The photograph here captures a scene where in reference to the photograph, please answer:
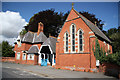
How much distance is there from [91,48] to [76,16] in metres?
6.06

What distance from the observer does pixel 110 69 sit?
12602 millimetres

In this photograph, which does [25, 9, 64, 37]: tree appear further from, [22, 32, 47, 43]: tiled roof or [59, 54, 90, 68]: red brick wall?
[59, 54, 90, 68]: red brick wall

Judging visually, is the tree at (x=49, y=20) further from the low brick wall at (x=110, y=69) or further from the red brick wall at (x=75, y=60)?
the low brick wall at (x=110, y=69)

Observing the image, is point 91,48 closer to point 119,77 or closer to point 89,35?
point 89,35

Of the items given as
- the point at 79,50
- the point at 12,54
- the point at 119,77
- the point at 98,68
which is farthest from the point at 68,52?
the point at 12,54

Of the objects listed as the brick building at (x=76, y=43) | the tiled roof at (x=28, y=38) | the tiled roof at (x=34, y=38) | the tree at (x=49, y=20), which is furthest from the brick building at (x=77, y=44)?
the tree at (x=49, y=20)

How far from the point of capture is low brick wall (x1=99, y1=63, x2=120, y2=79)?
1192cm

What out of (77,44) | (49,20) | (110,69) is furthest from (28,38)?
(110,69)

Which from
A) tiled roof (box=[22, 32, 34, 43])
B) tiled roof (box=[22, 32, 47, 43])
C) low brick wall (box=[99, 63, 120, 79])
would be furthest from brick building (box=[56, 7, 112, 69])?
tiled roof (box=[22, 32, 34, 43])

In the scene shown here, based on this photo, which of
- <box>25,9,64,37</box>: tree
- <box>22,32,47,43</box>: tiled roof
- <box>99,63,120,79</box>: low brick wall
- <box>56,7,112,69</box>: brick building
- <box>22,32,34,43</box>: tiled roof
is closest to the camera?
<box>99,63,120,79</box>: low brick wall

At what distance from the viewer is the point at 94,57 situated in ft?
48.6

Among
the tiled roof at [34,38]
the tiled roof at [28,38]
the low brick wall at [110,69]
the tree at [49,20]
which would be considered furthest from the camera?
the tree at [49,20]

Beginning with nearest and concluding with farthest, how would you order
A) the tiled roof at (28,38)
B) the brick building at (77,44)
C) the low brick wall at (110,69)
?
the low brick wall at (110,69) < the brick building at (77,44) < the tiled roof at (28,38)

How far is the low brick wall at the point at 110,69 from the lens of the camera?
469 inches
